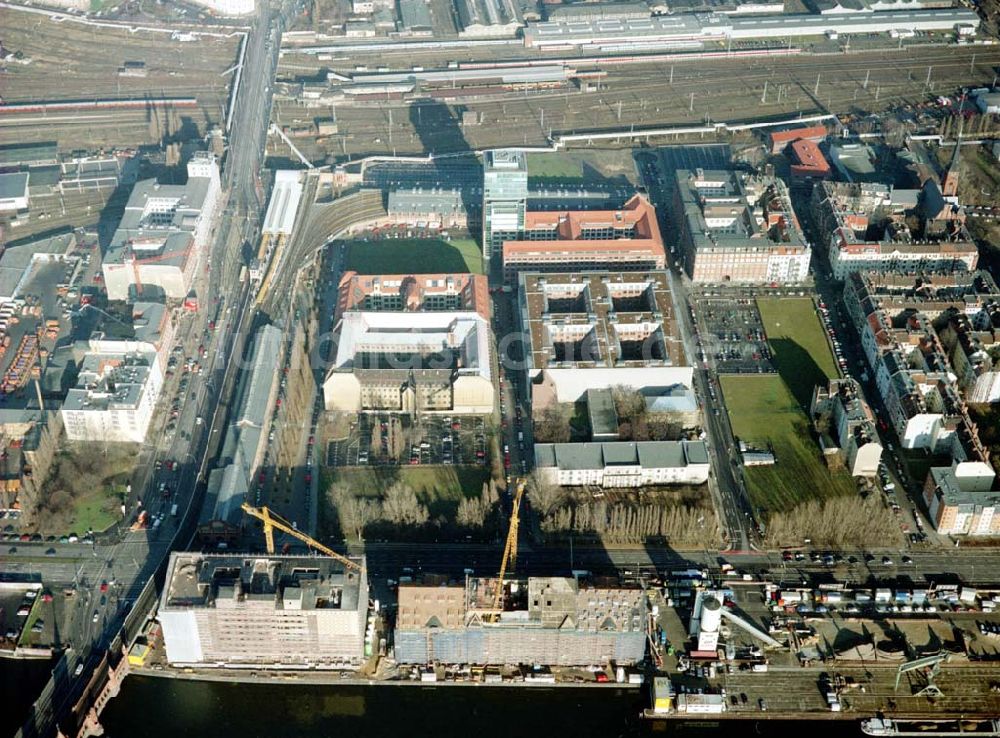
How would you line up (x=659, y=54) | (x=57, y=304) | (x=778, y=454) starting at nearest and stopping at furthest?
(x=778, y=454) → (x=57, y=304) → (x=659, y=54)

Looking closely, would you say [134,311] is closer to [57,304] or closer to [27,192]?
[57,304]

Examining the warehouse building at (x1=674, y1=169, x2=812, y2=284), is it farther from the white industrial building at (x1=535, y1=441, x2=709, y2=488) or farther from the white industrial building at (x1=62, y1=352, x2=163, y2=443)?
the white industrial building at (x1=62, y1=352, x2=163, y2=443)

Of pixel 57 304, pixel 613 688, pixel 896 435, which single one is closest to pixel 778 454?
pixel 896 435

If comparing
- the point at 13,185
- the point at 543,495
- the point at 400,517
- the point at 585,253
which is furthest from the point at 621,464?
the point at 13,185

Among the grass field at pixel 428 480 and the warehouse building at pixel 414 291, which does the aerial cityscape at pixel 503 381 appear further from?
the warehouse building at pixel 414 291

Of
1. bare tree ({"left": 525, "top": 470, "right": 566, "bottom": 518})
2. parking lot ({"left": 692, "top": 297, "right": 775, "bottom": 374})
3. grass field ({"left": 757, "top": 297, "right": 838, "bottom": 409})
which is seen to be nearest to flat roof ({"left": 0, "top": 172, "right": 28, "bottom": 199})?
bare tree ({"left": 525, "top": 470, "right": 566, "bottom": 518})

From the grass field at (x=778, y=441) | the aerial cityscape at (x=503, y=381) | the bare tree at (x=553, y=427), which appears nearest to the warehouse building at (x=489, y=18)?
the aerial cityscape at (x=503, y=381)
